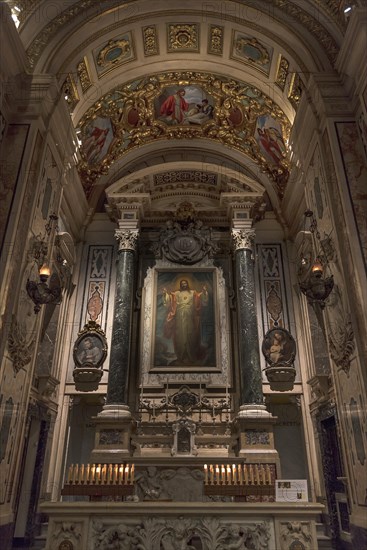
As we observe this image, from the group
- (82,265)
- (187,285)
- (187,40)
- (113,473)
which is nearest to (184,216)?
(187,285)

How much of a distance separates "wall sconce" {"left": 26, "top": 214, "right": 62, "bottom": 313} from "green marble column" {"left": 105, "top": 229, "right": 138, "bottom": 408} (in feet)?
8.50

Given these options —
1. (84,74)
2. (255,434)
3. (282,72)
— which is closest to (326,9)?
(282,72)

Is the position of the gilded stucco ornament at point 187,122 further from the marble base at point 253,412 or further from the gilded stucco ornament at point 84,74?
the marble base at point 253,412

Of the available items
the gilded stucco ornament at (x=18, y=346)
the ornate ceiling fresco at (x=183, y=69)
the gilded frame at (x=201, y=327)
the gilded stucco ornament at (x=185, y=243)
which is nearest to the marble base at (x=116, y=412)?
the gilded frame at (x=201, y=327)

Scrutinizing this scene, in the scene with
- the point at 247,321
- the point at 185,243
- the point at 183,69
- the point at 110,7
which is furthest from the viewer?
the point at 185,243

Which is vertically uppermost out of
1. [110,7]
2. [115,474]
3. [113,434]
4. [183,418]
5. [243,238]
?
[110,7]

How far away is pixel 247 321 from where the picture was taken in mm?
10555

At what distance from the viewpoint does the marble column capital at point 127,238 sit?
11.4m

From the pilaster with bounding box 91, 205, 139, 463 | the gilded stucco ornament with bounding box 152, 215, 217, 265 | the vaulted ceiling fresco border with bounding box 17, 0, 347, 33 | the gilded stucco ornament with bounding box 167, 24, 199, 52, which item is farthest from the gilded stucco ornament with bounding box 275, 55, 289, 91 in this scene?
the pilaster with bounding box 91, 205, 139, 463

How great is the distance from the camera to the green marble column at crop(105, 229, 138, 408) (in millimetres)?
9906

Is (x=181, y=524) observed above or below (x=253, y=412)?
below

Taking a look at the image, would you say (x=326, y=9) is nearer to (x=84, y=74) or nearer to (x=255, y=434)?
(x=84, y=74)

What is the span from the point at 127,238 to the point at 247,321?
3.61 meters

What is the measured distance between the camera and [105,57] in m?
9.83
